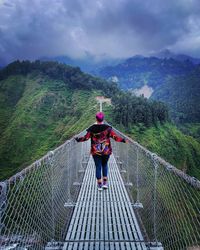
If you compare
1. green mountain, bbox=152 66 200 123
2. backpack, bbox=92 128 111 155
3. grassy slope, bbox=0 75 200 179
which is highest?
green mountain, bbox=152 66 200 123

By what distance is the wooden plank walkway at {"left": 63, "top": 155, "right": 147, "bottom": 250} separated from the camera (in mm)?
2633

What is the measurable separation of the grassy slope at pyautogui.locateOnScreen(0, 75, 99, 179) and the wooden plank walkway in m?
26.9

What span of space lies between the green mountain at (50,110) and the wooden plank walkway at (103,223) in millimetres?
25667

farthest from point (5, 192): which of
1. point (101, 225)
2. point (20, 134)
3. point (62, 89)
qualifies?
point (62, 89)

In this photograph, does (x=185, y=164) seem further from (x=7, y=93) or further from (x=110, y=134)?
(x=7, y=93)

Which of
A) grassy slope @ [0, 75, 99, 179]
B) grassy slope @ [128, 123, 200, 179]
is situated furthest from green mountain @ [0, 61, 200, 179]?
grassy slope @ [128, 123, 200, 179]

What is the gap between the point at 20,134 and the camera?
37906mm

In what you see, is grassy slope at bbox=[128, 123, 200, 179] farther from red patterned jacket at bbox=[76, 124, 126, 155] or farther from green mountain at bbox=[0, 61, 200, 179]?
red patterned jacket at bbox=[76, 124, 126, 155]

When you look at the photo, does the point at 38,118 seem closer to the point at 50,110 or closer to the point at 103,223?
the point at 50,110

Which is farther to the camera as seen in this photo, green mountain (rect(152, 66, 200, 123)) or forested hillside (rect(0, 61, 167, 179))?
green mountain (rect(152, 66, 200, 123))

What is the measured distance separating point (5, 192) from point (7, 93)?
51.3 metres

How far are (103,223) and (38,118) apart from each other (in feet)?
133

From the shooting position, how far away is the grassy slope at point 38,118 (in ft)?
112

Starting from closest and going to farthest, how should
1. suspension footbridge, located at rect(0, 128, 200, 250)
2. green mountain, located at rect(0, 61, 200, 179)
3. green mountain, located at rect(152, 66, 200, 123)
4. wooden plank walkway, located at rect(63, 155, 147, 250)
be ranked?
suspension footbridge, located at rect(0, 128, 200, 250) → wooden plank walkway, located at rect(63, 155, 147, 250) → green mountain, located at rect(0, 61, 200, 179) → green mountain, located at rect(152, 66, 200, 123)
